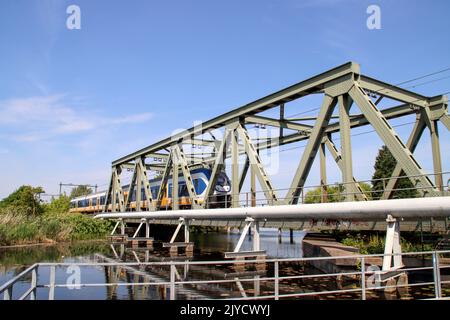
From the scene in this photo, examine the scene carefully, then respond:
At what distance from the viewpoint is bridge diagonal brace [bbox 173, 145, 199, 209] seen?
24.0 meters

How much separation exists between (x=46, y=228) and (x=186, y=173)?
14394 millimetres

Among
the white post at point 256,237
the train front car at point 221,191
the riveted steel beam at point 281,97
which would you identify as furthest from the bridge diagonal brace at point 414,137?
the train front car at point 221,191

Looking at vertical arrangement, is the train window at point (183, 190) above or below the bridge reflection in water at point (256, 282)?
above

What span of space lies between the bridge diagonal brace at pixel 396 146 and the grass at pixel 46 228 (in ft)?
84.6

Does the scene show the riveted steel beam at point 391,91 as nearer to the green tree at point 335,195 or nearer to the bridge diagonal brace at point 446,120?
the bridge diagonal brace at point 446,120

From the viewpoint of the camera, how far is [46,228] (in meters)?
30.7

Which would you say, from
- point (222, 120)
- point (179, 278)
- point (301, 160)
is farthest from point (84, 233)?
A: point (301, 160)

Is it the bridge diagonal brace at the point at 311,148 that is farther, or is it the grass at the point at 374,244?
the bridge diagonal brace at the point at 311,148

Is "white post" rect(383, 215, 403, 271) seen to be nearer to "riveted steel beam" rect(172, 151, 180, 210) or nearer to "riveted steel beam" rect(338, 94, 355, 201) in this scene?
"riveted steel beam" rect(338, 94, 355, 201)

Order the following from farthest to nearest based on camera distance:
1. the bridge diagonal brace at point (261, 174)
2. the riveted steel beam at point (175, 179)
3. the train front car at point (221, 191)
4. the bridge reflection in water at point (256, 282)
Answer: the train front car at point (221, 191) < the riveted steel beam at point (175, 179) < the bridge diagonal brace at point (261, 174) < the bridge reflection in water at point (256, 282)

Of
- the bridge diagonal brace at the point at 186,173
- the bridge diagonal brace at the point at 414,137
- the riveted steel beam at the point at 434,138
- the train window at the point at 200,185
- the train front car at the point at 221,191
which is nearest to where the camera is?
the riveted steel beam at the point at 434,138

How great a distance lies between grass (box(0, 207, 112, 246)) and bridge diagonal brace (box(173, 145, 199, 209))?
13102 mm

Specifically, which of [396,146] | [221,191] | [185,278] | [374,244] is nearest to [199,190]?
[221,191]

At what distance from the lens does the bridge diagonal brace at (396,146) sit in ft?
41.4
